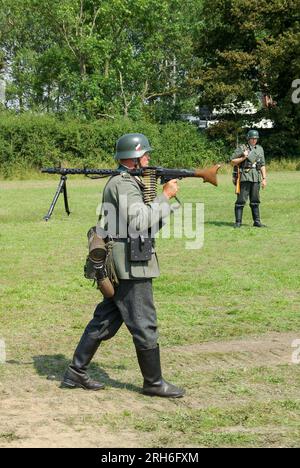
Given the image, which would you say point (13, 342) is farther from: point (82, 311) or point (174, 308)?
point (174, 308)

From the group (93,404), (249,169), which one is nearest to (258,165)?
(249,169)

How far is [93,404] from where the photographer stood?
6969mm

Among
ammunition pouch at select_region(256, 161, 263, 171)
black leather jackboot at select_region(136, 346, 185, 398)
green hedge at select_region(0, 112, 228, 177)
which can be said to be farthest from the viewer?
green hedge at select_region(0, 112, 228, 177)

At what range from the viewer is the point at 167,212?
6902 mm

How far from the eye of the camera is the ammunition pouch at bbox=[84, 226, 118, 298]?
23.0 feet

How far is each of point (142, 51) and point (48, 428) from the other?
57.0 meters

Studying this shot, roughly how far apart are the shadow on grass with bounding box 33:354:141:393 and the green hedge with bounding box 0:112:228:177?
108 feet

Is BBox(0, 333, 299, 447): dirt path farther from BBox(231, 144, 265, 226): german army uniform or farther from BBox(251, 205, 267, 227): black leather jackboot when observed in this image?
BBox(251, 205, 267, 227): black leather jackboot

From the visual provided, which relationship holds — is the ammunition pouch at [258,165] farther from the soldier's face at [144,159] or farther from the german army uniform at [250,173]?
the soldier's face at [144,159]

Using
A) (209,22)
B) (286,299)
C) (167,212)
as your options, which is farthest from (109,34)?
(167,212)

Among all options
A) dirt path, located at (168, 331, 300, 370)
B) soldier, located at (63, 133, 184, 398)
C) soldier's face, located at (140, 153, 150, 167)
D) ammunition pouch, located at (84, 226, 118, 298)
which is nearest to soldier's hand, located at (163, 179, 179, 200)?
soldier, located at (63, 133, 184, 398)

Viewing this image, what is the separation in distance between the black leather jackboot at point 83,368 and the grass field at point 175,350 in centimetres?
15

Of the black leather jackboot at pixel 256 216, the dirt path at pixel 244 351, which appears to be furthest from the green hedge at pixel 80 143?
the dirt path at pixel 244 351

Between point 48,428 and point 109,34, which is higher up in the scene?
point 109,34
